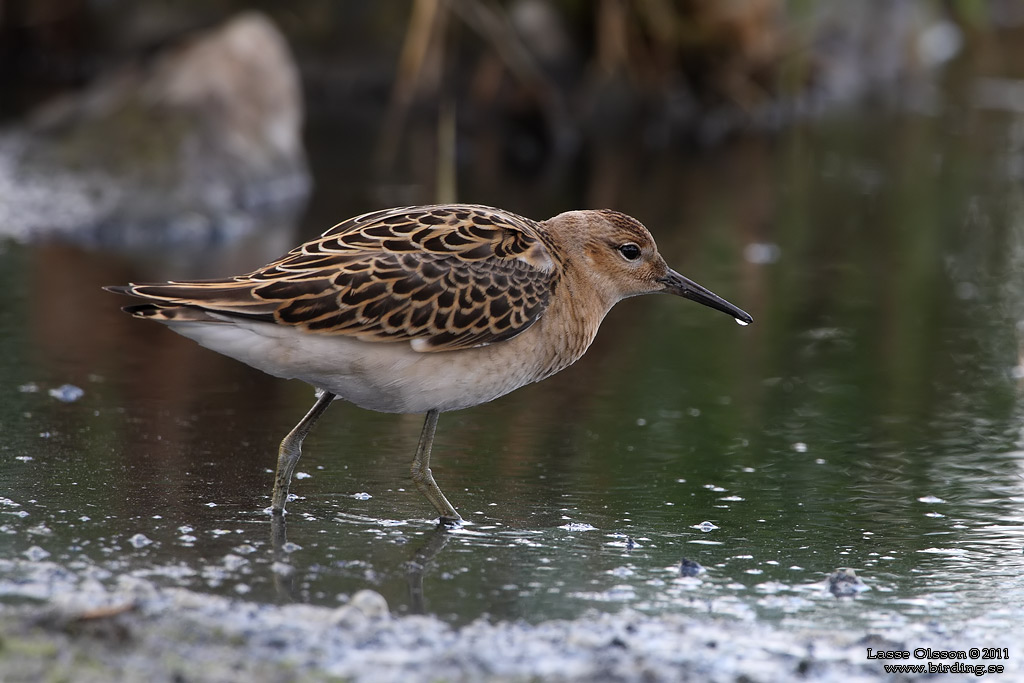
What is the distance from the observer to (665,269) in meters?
7.34

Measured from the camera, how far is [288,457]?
647 cm

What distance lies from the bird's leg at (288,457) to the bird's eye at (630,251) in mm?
1648

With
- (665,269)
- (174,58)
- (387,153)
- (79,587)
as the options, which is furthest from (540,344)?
(387,153)

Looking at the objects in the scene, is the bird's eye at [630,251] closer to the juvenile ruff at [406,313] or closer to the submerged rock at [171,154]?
the juvenile ruff at [406,313]

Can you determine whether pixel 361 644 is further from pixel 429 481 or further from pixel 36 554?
pixel 429 481

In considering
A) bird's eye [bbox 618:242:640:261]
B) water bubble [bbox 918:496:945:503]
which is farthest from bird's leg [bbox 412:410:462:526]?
water bubble [bbox 918:496:945:503]

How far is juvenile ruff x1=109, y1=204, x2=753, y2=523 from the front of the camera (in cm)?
595

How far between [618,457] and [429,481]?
1337 millimetres

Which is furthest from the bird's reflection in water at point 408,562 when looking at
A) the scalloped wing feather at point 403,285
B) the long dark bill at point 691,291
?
the long dark bill at point 691,291

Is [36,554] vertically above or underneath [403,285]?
underneath

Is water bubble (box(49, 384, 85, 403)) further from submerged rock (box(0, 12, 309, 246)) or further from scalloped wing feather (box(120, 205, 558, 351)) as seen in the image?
submerged rock (box(0, 12, 309, 246))

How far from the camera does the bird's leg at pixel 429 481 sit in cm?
639

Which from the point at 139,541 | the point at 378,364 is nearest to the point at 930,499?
the point at 378,364

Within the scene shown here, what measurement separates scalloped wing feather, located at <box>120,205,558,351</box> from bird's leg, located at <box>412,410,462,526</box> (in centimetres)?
47
